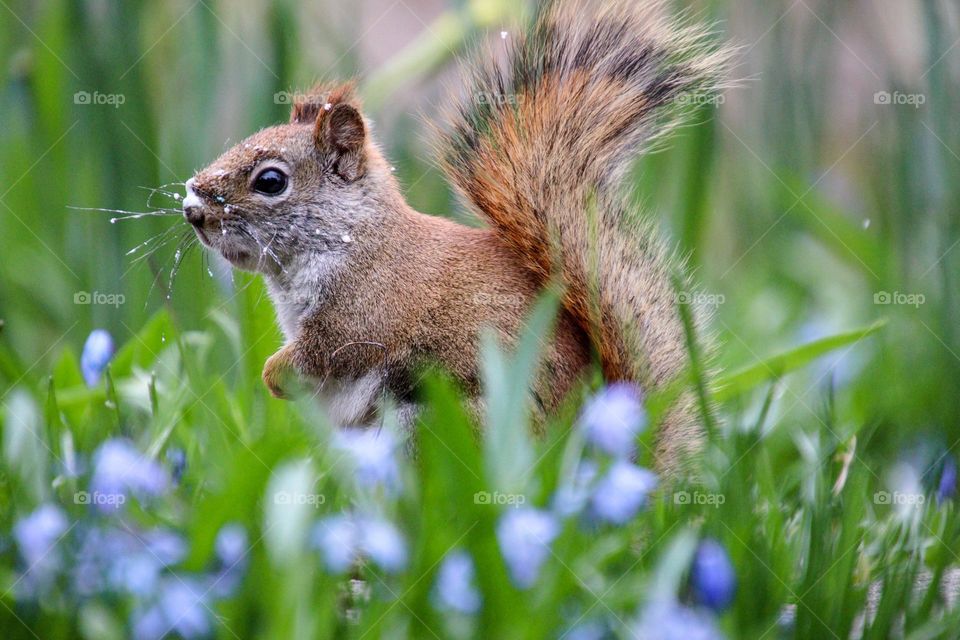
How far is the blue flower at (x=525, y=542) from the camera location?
1326mm

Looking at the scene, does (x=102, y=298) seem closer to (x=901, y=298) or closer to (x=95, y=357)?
(x=95, y=357)

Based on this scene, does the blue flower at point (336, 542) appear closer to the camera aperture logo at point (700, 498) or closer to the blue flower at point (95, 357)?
the camera aperture logo at point (700, 498)

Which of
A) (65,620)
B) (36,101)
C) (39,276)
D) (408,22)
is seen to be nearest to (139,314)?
(39,276)

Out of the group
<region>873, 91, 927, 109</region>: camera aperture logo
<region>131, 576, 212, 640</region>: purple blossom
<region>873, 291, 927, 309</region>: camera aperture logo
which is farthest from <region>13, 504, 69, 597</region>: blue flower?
<region>873, 91, 927, 109</region>: camera aperture logo

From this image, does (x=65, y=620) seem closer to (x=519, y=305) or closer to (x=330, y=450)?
(x=330, y=450)

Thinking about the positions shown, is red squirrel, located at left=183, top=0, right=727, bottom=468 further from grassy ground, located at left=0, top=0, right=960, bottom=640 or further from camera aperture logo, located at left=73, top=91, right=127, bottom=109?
camera aperture logo, located at left=73, top=91, right=127, bottom=109

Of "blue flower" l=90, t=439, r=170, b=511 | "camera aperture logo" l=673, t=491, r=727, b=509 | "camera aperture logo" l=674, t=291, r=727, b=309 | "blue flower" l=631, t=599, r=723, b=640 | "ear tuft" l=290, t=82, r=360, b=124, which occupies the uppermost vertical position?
"ear tuft" l=290, t=82, r=360, b=124

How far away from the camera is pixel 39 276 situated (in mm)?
2979

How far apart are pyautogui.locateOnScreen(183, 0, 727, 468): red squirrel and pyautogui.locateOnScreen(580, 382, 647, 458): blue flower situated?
111 millimetres

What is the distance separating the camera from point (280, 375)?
6.01 feet

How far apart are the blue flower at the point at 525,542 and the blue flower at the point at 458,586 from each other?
0.16 feet

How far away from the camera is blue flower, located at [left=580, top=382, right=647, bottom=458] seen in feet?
5.39

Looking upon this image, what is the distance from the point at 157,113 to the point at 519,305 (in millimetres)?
1527

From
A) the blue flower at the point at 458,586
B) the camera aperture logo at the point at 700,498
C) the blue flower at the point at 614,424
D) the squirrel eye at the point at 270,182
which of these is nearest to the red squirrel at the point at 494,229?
the squirrel eye at the point at 270,182
